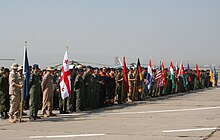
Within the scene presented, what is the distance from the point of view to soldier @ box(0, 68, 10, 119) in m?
13.4

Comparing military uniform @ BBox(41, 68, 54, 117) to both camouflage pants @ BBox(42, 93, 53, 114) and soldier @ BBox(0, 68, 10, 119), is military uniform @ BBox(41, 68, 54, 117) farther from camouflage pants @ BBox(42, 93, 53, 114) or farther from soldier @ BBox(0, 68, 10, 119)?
soldier @ BBox(0, 68, 10, 119)

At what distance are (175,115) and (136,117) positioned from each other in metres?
1.60

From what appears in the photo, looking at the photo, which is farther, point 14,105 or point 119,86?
point 119,86

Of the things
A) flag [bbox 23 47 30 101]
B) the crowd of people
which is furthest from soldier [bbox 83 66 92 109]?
flag [bbox 23 47 30 101]

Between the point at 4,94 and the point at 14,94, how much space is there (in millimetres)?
→ 1008

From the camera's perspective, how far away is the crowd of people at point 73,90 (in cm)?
1291

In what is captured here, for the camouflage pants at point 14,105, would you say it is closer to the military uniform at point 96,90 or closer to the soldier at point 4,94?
the soldier at point 4,94

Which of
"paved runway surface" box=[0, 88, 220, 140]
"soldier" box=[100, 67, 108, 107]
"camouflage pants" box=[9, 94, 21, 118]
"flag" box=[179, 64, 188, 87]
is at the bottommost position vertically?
"paved runway surface" box=[0, 88, 220, 140]

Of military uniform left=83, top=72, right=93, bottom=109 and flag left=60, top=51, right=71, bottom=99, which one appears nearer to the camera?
flag left=60, top=51, right=71, bottom=99

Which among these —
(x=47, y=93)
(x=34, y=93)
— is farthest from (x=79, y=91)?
(x=34, y=93)

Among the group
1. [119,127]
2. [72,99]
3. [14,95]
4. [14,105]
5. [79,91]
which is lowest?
[119,127]

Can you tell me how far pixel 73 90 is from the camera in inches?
632

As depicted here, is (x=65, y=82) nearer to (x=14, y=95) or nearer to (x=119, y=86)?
(x=14, y=95)

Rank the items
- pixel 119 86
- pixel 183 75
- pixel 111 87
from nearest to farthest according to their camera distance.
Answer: pixel 111 87, pixel 119 86, pixel 183 75
